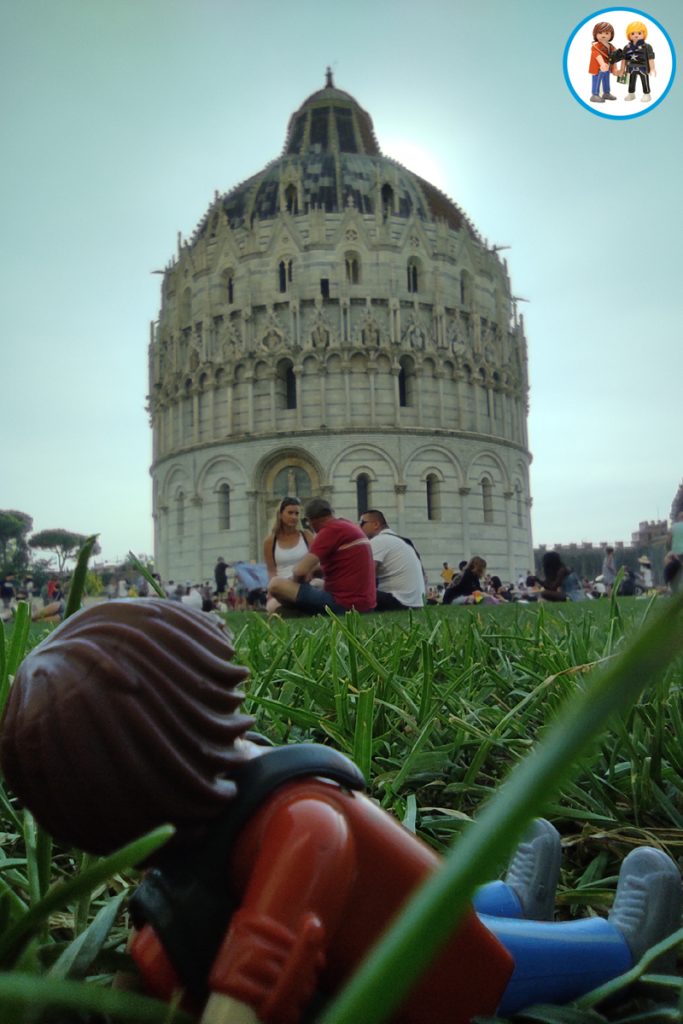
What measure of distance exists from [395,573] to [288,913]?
6352 mm

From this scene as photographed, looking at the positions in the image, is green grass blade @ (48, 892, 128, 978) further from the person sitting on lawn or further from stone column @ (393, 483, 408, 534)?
stone column @ (393, 483, 408, 534)

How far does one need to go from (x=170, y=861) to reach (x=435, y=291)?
109ft

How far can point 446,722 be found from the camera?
176 centimetres

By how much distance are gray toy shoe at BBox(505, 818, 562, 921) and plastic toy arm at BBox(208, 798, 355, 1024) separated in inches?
14.9

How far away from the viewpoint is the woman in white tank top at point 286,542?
23.2ft

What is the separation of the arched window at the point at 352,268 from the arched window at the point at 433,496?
8.19 meters

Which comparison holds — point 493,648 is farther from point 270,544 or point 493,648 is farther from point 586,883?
point 270,544

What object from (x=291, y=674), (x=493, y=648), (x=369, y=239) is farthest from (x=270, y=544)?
(x=369, y=239)

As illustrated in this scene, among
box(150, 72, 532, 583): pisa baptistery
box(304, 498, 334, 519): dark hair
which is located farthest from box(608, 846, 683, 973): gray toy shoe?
box(150, 72, 532, 583): pisa baptistery

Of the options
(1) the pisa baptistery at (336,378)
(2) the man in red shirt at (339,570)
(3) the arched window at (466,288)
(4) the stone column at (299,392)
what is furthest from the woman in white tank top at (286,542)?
(3) the arched window at (466,288)

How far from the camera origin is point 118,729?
0.68 metres

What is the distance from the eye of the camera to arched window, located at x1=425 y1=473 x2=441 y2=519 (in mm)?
31320

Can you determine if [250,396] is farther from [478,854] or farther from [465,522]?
[478,854]

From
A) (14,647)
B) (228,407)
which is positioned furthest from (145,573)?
(228,407)
